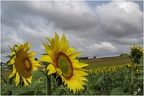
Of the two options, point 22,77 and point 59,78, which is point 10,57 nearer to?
point 22,77

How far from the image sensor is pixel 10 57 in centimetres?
239

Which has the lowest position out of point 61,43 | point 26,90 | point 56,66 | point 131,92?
point 131,92

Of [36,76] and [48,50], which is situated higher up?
[48,50]

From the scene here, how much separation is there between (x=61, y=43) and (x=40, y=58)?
249 millimetres

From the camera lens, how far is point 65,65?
5.58 feet

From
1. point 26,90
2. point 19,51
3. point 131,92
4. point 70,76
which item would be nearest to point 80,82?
point 70,76

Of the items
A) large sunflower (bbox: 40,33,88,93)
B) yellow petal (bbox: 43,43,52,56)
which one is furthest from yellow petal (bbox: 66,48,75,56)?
yellow petal (bbox: 43,43,52,56)

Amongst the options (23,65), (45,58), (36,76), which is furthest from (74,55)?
(23,65)

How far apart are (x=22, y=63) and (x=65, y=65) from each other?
700 mm

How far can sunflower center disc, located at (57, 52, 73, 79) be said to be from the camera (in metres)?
1.65

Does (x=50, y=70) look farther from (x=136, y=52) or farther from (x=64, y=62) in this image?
(x=136, y=52)

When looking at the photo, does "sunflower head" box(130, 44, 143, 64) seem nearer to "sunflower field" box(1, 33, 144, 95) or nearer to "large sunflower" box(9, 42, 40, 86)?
"sunflower field" box(1, 33, 144, 95)


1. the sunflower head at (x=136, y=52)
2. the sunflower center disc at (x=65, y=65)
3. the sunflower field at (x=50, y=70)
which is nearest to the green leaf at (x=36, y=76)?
the sunflower field at (x=50, y=70)

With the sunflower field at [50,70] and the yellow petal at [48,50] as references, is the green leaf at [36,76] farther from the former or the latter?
the yellow petal at [48,50]
